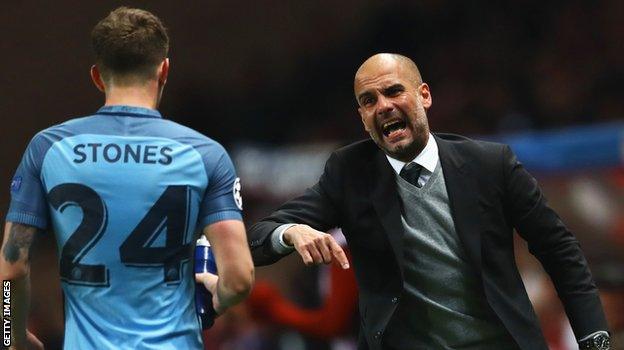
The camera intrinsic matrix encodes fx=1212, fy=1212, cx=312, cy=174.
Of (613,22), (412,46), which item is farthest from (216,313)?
(412,46)

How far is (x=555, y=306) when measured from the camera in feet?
20.6

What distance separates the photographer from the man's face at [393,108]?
4.20m

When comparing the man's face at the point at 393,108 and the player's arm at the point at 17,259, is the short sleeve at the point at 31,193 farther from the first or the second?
the man's face at the point at 393,108

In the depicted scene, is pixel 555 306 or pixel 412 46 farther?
pixel 412 46

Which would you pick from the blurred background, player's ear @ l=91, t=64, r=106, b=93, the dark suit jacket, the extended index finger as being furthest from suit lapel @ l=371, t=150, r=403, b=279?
the blurred background

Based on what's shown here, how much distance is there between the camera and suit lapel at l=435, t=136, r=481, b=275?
13.2 feet

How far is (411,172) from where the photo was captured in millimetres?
4211

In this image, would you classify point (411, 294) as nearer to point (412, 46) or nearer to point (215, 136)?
point (412, 46)

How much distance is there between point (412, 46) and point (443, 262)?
7622 mm

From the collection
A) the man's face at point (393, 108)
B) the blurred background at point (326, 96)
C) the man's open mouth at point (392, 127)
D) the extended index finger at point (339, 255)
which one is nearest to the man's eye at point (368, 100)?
the man's face at point (393, 108)

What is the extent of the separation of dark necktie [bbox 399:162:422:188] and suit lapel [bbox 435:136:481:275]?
9cm

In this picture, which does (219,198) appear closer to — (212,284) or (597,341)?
(212,284)

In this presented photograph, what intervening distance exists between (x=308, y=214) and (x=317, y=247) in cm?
51

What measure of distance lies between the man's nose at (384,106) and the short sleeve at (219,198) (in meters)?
0.88
